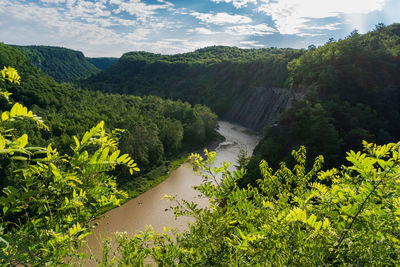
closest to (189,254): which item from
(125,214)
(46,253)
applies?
(46,253)

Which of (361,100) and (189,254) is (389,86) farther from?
(189,254)

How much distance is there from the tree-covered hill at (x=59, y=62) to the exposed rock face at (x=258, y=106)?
102 metres

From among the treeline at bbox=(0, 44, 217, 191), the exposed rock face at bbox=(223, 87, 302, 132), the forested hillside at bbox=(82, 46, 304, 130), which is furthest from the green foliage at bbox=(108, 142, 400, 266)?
the forested hillside at bbox=(82, 46, 304, 130)

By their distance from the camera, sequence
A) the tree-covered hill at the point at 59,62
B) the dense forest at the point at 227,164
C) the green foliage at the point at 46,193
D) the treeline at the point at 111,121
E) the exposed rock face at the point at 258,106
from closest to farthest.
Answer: the green foliage at the point at 46,193, the dense forest at the point at 227,164, the treeline at the point at 111,121, the exposed rock face at the point at 258,106, the tree-covered hill at the point at 59,62

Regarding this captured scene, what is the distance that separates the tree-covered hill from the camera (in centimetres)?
13175

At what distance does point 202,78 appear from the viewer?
8094 cm

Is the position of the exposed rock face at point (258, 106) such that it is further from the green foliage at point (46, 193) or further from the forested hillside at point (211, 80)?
the green foliage at point (46, 193)

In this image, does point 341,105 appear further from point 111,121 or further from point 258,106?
point 258,106

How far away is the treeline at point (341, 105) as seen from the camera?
21.8 m

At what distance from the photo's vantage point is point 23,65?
40.1 metres

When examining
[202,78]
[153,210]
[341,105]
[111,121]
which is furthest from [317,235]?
[202,78]

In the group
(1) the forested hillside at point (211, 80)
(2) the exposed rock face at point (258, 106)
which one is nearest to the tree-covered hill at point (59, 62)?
(1) the forested hillside at point (211, 80)

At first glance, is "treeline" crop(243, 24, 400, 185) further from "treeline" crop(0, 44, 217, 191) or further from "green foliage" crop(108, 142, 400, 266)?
"green foliage" crop(108, 142, 400, 266)

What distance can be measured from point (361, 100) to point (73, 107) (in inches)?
1416
